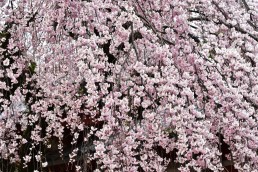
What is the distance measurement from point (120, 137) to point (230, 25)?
4.10ft

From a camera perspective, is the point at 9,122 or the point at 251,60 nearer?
the point at 251,60

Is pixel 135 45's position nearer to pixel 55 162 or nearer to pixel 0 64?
pixel 0 64

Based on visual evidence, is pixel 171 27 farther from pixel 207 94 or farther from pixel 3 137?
pixel 3 137

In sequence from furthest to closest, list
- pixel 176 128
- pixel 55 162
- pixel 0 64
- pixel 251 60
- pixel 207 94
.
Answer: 1. pixel 55 162
2. pixel 0 64
3. pixel 251 60
4. pixel 207 94
5. pixel 176 128

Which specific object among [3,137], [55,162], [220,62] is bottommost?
[55,162]

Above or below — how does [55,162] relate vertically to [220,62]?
below

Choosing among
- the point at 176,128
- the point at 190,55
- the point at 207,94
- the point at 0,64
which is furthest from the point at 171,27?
the point at 0,64

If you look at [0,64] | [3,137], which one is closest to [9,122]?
[3,137]

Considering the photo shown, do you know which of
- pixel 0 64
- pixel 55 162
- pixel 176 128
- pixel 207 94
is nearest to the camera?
pixel 176 128

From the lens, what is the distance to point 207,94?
2760mm

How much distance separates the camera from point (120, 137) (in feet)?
8.47

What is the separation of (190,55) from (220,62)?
208 millimetres

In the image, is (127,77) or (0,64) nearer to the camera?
(127,77)

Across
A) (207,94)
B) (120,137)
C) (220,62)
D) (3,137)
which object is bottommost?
(3,137)
